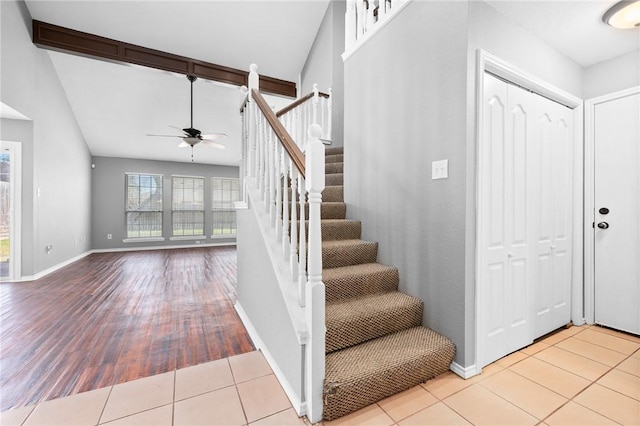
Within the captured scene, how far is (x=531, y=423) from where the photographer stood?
4.61ft

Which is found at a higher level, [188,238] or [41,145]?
[41,145]

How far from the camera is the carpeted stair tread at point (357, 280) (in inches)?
79.6

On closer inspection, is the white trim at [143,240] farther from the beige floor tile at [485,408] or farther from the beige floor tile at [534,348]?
the beige floor tile at [534,348]

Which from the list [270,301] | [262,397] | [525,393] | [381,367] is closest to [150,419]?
[262,397]

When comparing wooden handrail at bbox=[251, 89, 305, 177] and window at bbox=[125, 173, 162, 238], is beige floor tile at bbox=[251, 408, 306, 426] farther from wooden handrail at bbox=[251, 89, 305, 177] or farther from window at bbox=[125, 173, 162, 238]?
window at bbox=[125, 173, 162, 238]

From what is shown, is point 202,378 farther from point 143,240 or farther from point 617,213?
point 143,240

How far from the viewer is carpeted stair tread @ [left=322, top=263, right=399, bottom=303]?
2.02 m

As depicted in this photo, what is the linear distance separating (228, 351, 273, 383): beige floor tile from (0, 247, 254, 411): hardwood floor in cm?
16

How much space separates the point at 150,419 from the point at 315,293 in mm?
1064

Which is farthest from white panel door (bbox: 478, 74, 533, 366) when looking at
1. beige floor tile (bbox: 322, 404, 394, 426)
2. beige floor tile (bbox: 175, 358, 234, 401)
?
beige floor tile (bbox: 175, 358, 234, 401)

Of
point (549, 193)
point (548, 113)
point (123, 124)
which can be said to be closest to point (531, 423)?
point (549, 193)

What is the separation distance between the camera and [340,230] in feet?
8.70

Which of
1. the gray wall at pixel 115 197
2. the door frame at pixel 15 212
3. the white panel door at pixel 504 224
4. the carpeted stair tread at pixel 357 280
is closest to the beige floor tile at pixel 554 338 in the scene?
the white panel door at pixel 504 224

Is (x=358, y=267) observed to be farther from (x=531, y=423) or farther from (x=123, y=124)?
(x=123, y=124)
